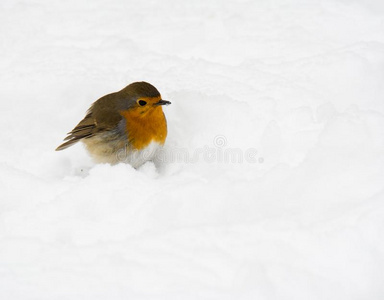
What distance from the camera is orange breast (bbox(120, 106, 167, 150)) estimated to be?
12.3 ft

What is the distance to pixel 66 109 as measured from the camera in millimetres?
4246

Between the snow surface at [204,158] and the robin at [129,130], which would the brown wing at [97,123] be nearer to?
the robin at [129,130]

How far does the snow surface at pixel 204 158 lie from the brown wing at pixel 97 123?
0.22 metres

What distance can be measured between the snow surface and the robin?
0.16m

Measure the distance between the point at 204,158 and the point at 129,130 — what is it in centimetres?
62

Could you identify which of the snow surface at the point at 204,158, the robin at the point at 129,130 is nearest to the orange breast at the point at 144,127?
the robin at the point at 129,130

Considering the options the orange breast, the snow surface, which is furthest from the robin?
the snow surface

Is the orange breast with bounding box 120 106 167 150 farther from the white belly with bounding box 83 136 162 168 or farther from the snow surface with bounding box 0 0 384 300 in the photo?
the snow surface with bounding box 0 0 384 300

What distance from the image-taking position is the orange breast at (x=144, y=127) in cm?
375

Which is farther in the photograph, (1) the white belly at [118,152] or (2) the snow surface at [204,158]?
(1) the white belly at [118,152]

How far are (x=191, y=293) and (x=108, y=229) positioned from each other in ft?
2.34

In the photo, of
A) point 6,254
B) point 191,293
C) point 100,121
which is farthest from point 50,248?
point 100,121

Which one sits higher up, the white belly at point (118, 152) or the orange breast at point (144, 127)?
the orange breast at point (144, 127)

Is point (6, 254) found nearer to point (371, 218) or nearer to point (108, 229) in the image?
point (108, 229)
